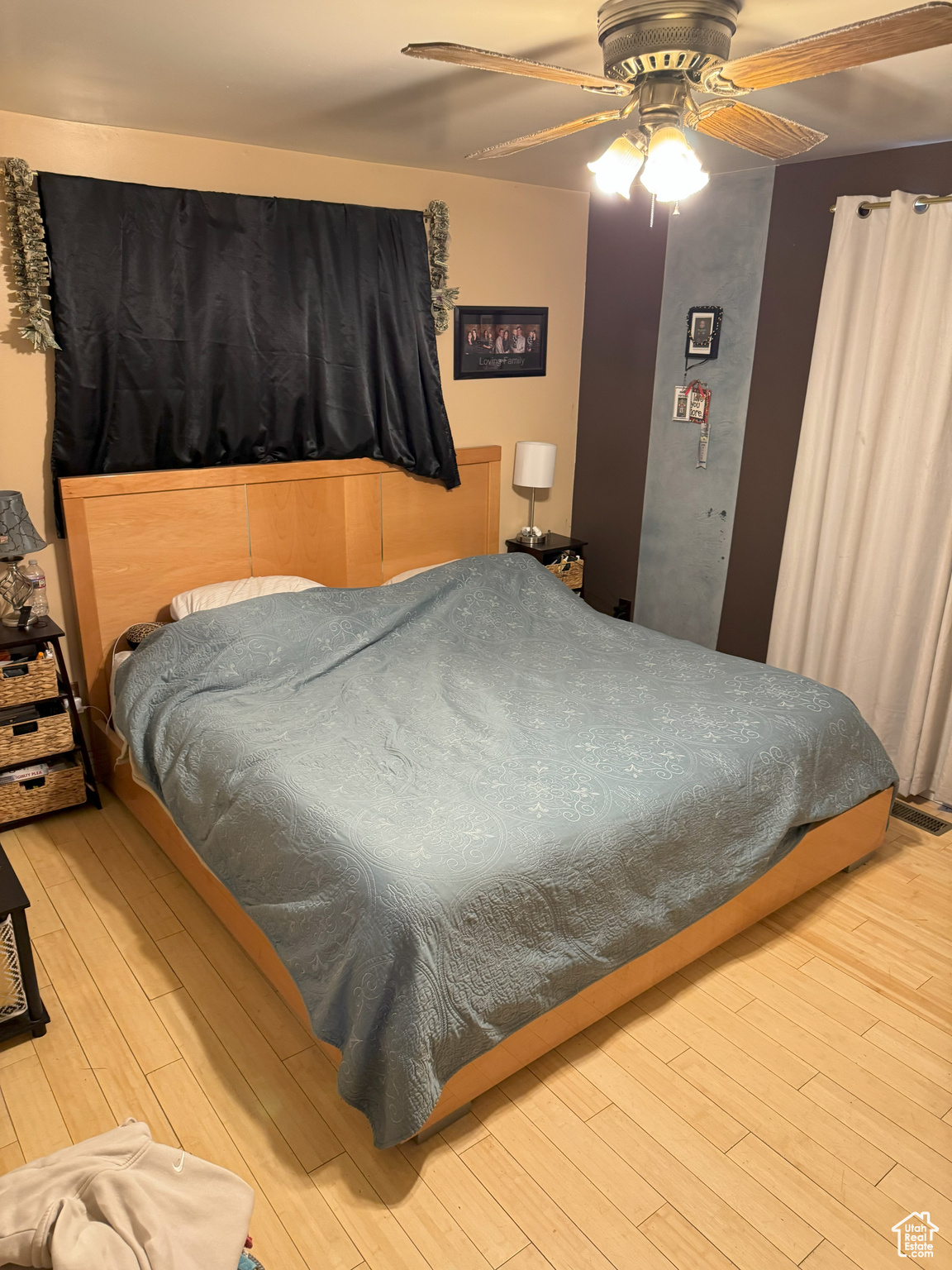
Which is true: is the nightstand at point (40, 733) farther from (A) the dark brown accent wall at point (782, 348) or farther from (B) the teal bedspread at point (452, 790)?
(A) the dark brown accent wall at point (782, 348)

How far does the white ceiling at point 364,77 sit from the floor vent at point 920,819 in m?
2.41

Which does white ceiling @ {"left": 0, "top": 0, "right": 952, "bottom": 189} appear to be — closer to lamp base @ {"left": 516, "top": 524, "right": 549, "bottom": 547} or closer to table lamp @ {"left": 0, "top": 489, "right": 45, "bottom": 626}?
table lamp @ {"left": 0, "top": 489, "right": 45, "bottom": 626}

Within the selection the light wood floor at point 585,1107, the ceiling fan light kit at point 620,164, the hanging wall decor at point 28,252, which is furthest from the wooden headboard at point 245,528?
the ceiling fan light kit at point 620,164

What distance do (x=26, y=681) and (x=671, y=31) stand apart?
2638mm

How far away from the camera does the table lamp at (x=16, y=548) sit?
2.81m

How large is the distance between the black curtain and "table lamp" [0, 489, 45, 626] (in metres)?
0.29

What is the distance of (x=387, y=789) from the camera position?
7.20 feet

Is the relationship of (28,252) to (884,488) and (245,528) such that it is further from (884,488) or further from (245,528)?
(884,488)

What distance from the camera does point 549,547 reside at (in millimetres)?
4293

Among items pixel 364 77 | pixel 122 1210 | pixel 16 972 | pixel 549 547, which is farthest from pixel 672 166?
pixel 549 547

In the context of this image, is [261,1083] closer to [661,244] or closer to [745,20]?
[745,20]

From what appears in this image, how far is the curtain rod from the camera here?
299 cm

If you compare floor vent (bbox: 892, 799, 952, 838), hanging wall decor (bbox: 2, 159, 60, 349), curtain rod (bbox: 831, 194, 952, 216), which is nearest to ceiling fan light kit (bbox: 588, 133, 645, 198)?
curtain rod (bbox: 831, 194, 952, 216)

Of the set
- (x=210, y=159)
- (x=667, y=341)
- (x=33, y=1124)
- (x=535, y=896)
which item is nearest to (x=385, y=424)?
(x=210, y=159)
